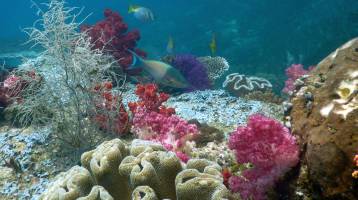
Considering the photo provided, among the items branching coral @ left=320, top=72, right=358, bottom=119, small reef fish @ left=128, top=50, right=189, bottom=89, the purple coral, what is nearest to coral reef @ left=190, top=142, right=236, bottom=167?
branching coral @ left=320, top=72, right=358, bottom=119

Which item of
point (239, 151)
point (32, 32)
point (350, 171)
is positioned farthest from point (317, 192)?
point (32, 32)

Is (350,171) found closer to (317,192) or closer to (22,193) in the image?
(317,192)

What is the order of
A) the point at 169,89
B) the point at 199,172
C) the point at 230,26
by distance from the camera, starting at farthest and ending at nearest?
the point at 230,26 → the point at 169,89 → the point at 199,172

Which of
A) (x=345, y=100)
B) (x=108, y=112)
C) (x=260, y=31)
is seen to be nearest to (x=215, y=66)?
(x=108, y=112)

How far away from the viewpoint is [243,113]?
654cm

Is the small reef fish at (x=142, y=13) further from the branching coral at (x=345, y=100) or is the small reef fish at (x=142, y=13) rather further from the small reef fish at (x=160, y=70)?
the branching coral at (x=345, y=100)

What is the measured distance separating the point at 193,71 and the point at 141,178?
6314 millimetres

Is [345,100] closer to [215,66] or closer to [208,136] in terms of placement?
[208,136]

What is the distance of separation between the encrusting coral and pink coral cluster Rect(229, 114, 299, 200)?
0.36 metres

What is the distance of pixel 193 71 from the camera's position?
29.0 feet

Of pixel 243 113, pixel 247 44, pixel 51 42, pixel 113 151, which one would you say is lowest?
pixel 113 151

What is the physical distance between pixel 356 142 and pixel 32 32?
4.26m

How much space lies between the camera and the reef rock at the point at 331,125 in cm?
270

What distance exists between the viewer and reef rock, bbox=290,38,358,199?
8.85ft
